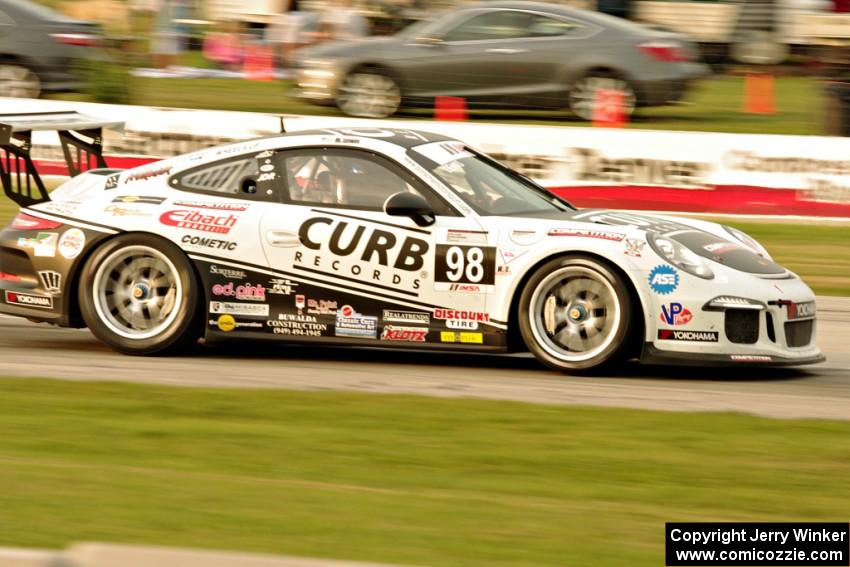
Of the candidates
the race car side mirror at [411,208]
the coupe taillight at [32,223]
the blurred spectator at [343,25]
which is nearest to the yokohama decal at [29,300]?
the coupe taillight at [32,223]

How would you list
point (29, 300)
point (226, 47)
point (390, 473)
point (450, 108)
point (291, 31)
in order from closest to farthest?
1. point (390, 473)
2. point (29, 300)
3. point (450, 108)
4. point (291, 31)
5. point (226, 47)

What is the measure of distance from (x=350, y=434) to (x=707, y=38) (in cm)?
1911

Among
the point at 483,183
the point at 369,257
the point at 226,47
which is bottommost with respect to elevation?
the point at 369,257

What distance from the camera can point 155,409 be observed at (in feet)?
21.8

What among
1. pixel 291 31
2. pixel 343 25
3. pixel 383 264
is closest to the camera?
pixel 383 264

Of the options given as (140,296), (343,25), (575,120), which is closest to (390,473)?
(140,296)

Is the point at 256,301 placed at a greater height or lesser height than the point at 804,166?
lesser

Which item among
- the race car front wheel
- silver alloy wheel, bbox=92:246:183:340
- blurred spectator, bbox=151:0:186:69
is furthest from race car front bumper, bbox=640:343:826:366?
blurred spectator, bbox=151:0:186:69

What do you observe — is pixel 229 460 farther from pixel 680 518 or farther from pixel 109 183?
pixel 109 183

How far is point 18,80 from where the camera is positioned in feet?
56.7

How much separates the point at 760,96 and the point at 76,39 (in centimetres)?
963

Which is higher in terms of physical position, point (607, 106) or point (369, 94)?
point (369, 94)

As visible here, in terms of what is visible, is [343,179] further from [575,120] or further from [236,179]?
[575,120]

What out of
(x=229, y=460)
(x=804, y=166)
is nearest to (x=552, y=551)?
(x=229, y=460)
